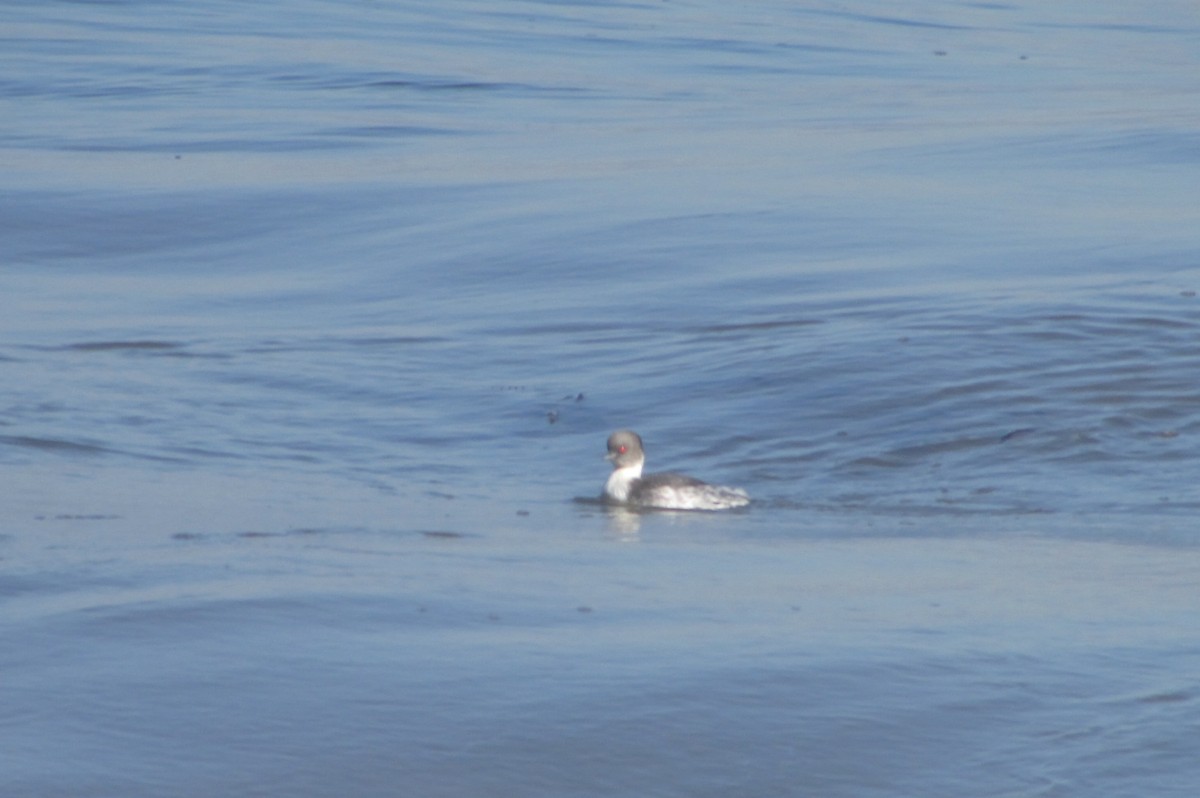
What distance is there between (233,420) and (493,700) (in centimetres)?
606

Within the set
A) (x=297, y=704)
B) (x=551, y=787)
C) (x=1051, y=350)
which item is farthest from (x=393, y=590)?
(x=1051, y=350)

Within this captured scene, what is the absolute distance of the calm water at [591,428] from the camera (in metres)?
5.52

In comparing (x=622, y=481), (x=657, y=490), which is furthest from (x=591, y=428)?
(x=657, y=490)

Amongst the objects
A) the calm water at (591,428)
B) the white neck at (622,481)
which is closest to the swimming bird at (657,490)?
the white neck at (622,481)

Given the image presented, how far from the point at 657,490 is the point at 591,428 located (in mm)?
2219

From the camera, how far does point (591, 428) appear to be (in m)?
Answer: 11.8

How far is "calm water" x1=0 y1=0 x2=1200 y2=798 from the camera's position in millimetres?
5520

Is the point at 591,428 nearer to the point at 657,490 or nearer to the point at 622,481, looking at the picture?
the point at 622,481

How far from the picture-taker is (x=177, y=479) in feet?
31.6

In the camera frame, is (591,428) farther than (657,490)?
Yes

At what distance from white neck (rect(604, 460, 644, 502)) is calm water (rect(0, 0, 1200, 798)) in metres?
0.22

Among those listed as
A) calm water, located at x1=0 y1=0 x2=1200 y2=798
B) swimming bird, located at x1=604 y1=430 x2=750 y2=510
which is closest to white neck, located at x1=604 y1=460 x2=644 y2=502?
swimming bird, located at x1=604 y1=430 x2=750 y2=510

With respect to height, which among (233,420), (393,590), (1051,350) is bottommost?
(393,590)

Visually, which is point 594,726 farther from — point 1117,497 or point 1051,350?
point 1051,350
